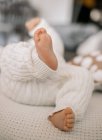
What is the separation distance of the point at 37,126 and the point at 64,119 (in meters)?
0.08

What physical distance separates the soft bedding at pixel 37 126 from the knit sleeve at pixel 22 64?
0.09 metres

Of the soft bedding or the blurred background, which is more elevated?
the soft bedding

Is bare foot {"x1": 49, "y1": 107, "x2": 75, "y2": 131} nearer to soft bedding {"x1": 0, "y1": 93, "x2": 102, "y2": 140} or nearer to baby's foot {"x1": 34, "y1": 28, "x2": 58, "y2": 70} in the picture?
soft bedding {"x1": 0, "y1": 93, "x2": 102, "y2": 140}

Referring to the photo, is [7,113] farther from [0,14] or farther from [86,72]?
[0,14]

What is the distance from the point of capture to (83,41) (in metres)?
1.84

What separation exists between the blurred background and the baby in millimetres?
891

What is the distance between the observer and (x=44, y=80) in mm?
812

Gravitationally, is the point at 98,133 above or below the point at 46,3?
above

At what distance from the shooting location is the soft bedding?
70 cm

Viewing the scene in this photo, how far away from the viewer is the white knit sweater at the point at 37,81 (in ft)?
2.50

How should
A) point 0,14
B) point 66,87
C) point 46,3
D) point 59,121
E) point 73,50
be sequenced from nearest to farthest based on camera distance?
point 59,121
point 66,87
point 73,50
point 0,14
point 46,3

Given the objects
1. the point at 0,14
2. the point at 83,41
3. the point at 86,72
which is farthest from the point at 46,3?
the point at 86,72

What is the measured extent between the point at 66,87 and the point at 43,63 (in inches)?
4.4

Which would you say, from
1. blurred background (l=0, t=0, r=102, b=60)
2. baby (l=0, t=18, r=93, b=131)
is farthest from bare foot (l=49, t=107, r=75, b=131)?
blurred background (l=0, t=0, r=102, b=60)
